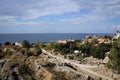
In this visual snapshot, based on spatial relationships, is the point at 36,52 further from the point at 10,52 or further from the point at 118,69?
the point at 118,69

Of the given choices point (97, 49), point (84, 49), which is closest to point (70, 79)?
point (97, 49)

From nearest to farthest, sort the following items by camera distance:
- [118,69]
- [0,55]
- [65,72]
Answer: [65,72] < [118,69] < [0,55]

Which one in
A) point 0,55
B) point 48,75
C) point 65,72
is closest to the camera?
point 48,75

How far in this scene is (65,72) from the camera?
29.2m

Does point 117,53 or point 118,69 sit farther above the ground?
point 117,53

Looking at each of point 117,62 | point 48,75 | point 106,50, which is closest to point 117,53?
point 117,62

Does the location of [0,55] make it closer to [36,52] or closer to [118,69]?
[36,52]

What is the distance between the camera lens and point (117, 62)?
106 ft

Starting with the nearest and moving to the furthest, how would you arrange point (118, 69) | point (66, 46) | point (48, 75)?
1. point (48, 75)
2. point (118, 69)
3. point (66, 46)

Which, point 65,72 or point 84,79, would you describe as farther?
point 65,72

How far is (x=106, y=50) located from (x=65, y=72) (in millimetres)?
28398

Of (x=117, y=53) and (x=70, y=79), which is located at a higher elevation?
(x=117, y=53)

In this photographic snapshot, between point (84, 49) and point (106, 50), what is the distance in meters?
6.47

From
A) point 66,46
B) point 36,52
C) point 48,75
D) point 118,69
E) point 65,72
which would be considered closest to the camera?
point 48,75
